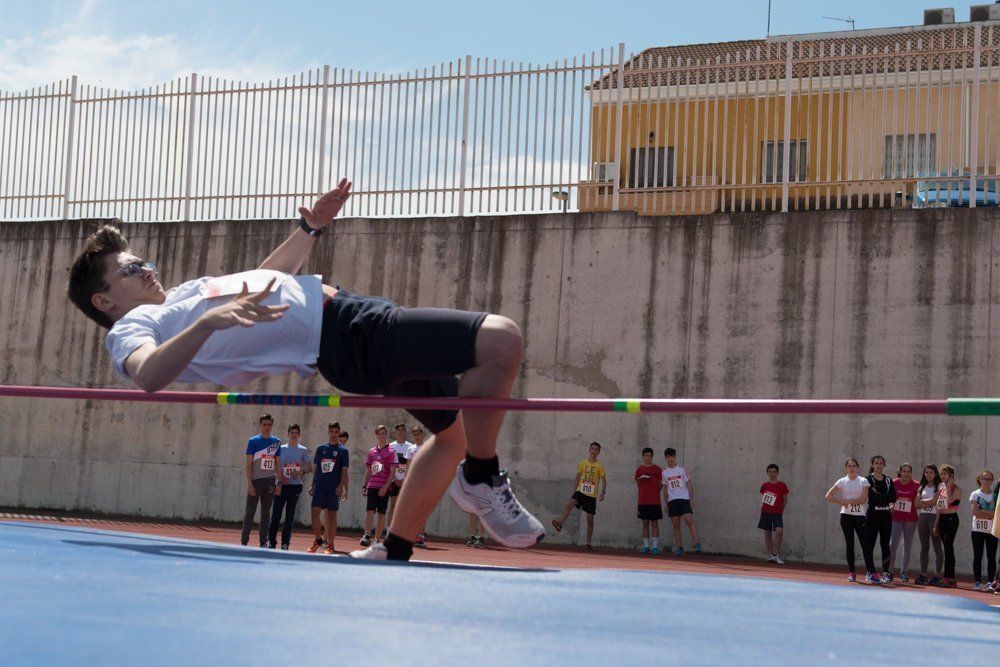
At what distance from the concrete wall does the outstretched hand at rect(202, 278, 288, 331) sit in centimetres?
1173

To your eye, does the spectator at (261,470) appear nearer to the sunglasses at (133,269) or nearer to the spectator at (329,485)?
the spectator at (329,485)

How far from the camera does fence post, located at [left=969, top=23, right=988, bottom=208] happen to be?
14055 mm

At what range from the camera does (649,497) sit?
14828 mm

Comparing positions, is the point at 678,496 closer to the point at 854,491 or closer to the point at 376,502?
the point at 854,491

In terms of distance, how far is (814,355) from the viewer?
14.5m

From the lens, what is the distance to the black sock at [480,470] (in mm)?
3840

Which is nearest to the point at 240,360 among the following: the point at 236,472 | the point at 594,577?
the point at 594,577

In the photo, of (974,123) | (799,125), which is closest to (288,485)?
(799,125)

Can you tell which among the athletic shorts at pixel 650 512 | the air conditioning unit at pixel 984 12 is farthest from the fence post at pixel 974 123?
the air conditioning unit at pixel 984 12

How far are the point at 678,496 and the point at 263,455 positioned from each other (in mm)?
5071

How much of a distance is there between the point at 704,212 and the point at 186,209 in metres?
7.23

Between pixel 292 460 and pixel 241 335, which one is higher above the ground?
pixel 241 335

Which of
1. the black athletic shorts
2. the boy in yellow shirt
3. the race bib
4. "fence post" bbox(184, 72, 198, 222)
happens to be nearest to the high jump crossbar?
the race bib

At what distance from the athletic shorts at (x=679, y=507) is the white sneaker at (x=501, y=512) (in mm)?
11014
